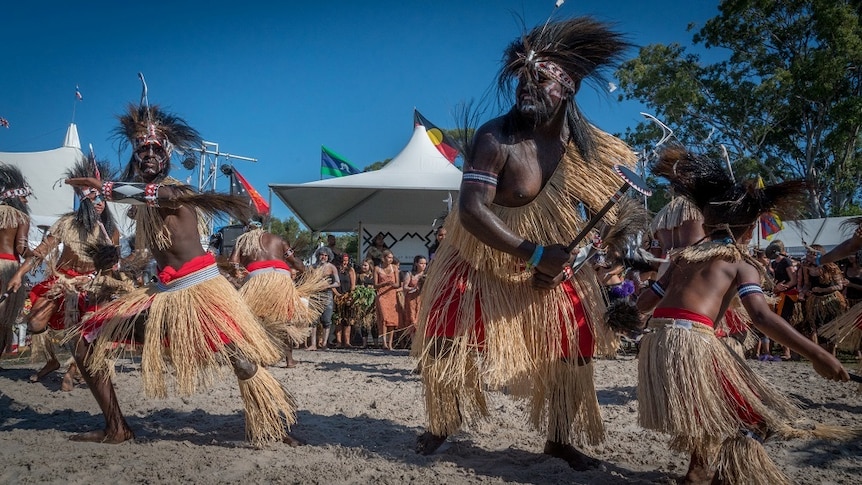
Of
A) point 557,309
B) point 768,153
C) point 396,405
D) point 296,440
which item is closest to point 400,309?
point 396,405

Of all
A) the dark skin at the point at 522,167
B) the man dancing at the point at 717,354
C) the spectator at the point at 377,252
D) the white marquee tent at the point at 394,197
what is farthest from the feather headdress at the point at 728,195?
the white marquee tent at the point at 394,197

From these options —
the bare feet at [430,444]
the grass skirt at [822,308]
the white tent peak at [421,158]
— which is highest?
the white tent peak at [421,158]

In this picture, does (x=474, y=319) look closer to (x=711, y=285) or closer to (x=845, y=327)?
(x=711, y=285)

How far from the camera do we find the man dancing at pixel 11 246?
5941mm

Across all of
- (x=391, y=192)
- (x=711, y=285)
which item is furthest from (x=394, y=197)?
(x=711, y=285)

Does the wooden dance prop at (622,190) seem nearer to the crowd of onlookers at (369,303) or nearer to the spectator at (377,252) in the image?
the crowd of onlookers at (369,303)

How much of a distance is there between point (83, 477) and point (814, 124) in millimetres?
17913

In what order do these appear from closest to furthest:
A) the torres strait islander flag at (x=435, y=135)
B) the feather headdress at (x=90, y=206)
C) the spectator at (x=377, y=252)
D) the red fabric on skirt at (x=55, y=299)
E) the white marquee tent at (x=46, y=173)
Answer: the feather headdress at (x=90, y=206) < the red fabric on skirt at (x=55, y=299) < the spectator at (x=377, y=252) < the white marquee tent at (x=46, y=173) < the torres strait islander flag at (x=435, y=135)

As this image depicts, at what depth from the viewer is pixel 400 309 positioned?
419 inches

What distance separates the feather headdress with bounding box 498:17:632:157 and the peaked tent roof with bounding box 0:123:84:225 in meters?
11.6

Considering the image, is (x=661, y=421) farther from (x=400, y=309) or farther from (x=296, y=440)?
(x=400, y=309)

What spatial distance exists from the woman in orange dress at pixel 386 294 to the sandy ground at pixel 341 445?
4.56 m

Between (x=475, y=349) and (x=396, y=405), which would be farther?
(x=396, y=405)

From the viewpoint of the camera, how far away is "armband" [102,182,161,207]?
334 cm
